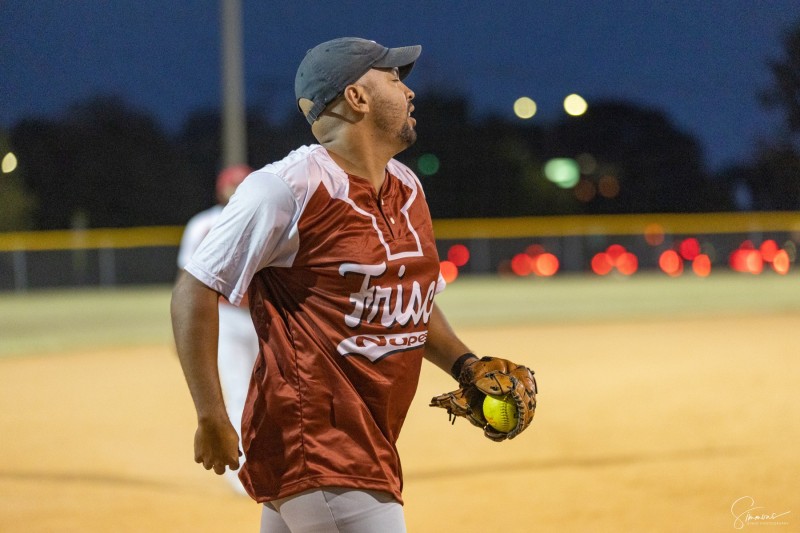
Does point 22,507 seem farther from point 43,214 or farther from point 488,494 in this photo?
point 43,214

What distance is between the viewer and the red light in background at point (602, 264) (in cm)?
2295

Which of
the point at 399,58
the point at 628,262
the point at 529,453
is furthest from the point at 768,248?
the point at 399,58

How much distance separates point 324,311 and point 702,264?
69.7ft

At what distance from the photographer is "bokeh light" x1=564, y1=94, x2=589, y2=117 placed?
129 feet

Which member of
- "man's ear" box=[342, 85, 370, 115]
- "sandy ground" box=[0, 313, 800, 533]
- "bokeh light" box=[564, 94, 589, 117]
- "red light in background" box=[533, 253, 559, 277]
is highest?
"bokeh light" box=[564, 94, 589, 117]

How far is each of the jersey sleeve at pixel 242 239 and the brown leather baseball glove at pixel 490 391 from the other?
791 mm

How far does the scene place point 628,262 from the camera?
23.0 metres

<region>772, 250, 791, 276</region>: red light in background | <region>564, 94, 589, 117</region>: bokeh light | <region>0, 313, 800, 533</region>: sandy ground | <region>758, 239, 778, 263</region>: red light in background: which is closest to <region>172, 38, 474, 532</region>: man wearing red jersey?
<region>0, 313, 800, 533</region>: sandy ground

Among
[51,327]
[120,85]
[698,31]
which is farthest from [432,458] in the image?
[120,85]

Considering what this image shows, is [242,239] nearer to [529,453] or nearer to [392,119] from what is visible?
[392,119]

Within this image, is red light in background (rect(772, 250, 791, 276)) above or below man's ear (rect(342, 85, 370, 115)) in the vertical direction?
above

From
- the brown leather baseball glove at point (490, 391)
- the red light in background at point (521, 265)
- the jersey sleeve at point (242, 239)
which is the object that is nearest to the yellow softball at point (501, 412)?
the brown leather baseball glove at point (490, 391)

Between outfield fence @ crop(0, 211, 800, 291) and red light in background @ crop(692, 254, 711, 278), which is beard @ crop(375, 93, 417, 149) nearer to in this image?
outfield fence @ crop(0, 211, 800, 291)

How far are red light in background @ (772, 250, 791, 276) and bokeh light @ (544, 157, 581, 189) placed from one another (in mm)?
13764
